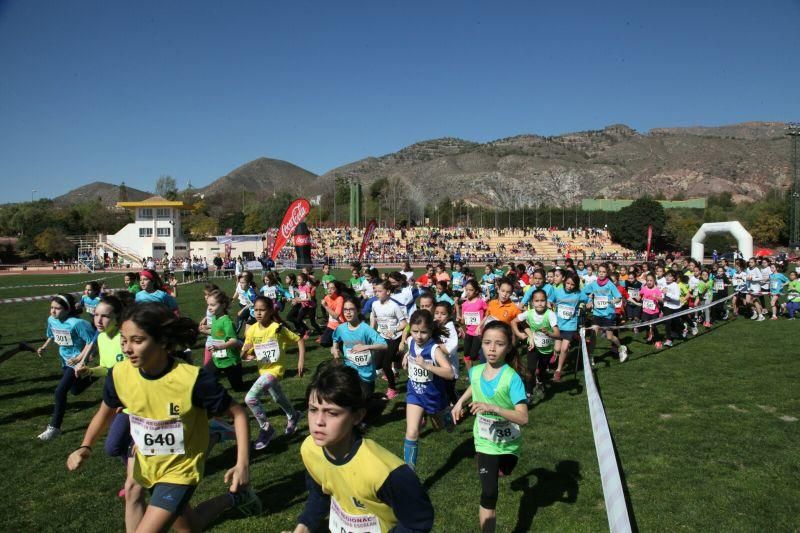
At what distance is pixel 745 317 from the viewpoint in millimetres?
18844

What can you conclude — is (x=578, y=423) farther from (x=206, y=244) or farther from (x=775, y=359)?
(x=206, y=244)

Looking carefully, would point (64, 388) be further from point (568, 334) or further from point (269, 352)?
point (568, 334)

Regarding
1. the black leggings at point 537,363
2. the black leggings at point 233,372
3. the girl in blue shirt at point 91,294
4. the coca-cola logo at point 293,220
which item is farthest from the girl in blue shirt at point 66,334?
the coca-cola logo at point 293,220

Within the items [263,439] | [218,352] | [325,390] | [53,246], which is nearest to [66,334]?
[218,352]

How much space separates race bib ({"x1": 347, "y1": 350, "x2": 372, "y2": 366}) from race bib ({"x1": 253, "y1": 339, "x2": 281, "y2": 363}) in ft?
2.98

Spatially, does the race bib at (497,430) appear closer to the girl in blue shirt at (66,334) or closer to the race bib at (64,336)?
the girl in blue shirt at (66,334)

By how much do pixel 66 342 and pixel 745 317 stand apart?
19.8 meters

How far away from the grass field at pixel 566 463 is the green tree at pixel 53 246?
2566 inches

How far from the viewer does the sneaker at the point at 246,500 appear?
343cm

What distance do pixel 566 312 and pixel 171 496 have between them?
7985 mm

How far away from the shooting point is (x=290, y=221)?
21.7 metres

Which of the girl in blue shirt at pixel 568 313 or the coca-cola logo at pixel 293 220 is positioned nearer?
the girl in blue shirt at pixel 568 313

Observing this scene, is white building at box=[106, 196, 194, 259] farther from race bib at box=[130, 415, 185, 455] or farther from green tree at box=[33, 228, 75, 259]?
race bib at box=[130, 415, 185, 455]

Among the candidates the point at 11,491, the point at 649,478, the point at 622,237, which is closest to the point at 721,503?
the point at 649,478
